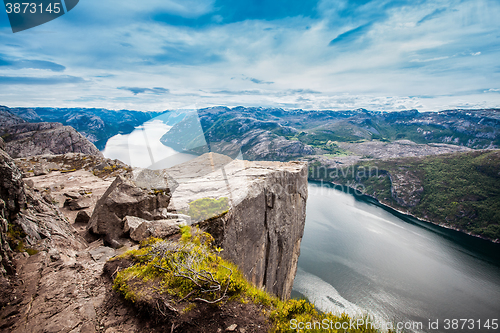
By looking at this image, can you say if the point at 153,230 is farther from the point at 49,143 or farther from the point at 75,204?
the point at 49,143

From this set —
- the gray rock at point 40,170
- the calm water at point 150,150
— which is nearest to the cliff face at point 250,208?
the calm water at point 150,150

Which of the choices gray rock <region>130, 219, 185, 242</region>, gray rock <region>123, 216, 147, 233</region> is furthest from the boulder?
gray rock <region>130, 219, 185, 242</region>

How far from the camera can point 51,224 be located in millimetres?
6172

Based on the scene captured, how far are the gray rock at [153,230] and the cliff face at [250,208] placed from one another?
4.48ft

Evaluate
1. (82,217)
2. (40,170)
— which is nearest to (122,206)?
(82,217)

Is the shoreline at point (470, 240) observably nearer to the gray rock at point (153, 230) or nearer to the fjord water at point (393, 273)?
the fjord water at point (393, 273)

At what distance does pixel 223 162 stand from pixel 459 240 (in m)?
103

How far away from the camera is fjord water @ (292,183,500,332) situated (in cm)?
3869

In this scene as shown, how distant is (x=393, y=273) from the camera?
47.2 meters

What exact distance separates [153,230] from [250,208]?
5499mm

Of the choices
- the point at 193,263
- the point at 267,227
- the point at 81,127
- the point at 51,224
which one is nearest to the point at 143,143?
the point at 51,224

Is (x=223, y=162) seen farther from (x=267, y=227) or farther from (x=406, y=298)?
(x=406, y=298)

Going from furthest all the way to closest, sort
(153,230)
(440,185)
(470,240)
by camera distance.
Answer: (440,185) < (470,240) < (153,230)

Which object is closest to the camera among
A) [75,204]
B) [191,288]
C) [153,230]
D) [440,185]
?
[191,288]
